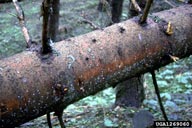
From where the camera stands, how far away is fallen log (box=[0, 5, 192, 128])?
1521 millimetres

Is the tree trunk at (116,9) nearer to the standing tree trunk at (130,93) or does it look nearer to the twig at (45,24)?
the standing tree trunk at (130,93)

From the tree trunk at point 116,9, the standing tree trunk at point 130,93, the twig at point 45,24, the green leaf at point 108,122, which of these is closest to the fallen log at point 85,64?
the twig at point 45,24

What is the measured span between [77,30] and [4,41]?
1.84 meters

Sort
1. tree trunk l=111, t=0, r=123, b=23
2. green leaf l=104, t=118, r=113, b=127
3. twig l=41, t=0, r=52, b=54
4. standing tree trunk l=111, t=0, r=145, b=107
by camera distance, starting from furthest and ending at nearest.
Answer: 1. tree trunk l=111, t=0, r=123, b=23
2. standing tree trunk l=111, t=0, r=145, b=107
3. green leaf l=104, t=118, r=113, b=127
4. twig l=41, t=0, r=52, b=54

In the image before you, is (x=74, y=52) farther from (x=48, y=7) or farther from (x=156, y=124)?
(x=156, y=124)

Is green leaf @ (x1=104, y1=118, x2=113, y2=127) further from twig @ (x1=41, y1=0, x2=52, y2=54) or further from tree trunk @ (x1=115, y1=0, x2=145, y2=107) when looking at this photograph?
twig @ (x1=41, y1=0, x2=52, y2=54)

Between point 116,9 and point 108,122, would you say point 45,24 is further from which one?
point 116,9

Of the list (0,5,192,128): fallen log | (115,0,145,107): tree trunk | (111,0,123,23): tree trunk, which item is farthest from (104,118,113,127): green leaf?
(111,0,123,23): tree trunk

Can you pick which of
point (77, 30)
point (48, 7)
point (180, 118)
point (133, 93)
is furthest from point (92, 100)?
point (77, 30)

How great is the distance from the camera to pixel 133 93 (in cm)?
362

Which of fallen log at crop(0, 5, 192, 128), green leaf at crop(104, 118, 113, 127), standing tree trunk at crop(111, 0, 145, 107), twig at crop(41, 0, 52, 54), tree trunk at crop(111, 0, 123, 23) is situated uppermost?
twig at crop(41, 0, 52, 54)

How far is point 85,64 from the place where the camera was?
171cm

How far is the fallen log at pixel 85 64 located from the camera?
1.52 metres

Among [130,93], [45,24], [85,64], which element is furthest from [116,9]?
[45,24]
